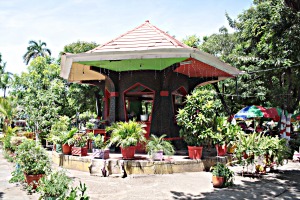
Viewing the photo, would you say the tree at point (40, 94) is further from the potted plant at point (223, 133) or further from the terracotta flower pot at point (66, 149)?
the potted plant at point (223, 133)

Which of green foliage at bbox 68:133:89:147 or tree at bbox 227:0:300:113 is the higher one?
tree at bbox 227:0:300:113

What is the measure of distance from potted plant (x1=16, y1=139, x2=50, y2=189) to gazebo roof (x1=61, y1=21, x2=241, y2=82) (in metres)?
3.86

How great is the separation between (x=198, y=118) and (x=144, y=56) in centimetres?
276

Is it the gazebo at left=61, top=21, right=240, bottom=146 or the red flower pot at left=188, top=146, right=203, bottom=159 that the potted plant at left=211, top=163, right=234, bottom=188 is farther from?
the gazebo at left=61, top=21, right=240, bottom=146

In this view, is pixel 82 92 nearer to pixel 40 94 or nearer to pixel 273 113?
pixel 40 94

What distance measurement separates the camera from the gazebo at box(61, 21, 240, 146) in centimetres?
927

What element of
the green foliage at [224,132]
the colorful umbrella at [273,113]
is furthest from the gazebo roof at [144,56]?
the colorful umbrella at [273,113]

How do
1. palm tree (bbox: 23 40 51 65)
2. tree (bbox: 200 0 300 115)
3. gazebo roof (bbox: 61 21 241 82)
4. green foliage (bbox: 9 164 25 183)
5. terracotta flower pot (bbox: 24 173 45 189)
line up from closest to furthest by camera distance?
terracotta flower pot (bbox: 24 173 45 189) → green foliage (bbox: 9 164 25 183) → gazebo roof (bbox: 61 21 241 82) → tree (bbox: 200 0 300 115) → palm tree (bbox: 23 40 51 65)

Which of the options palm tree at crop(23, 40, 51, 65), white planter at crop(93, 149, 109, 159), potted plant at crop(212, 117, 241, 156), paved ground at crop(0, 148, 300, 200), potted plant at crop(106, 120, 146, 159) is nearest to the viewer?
paved ground at crop(0, 148, 300, 200)

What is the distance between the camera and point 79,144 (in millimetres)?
9609

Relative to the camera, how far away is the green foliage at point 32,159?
21.5ft

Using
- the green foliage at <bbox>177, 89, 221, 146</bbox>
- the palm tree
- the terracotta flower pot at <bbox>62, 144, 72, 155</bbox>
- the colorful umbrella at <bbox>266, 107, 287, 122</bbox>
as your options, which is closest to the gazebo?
the green foliage at <bbox>177, 89, 221, 146</bbox>

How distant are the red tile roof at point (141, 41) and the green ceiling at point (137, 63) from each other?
448 millimetres

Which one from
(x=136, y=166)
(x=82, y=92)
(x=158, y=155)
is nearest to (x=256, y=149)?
(x=158, y=155)
